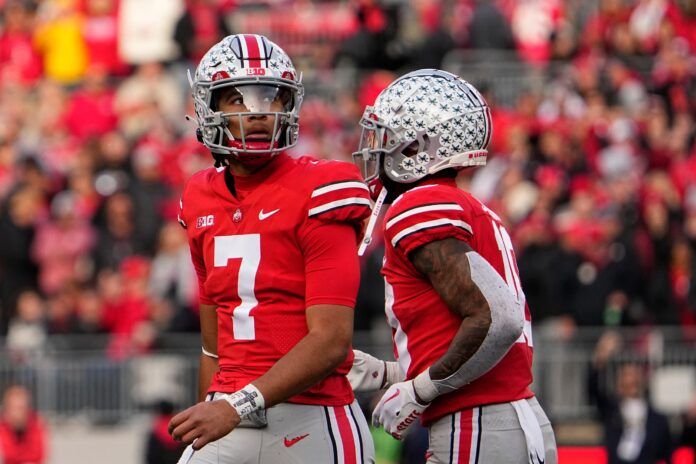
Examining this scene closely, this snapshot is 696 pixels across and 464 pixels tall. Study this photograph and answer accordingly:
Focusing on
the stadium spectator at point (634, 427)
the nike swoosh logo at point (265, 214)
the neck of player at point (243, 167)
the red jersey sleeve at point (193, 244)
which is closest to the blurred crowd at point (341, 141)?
the stadium spectator at point (634, 427)

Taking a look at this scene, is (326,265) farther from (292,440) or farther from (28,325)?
(28,325)

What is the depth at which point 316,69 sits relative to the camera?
17.5 m

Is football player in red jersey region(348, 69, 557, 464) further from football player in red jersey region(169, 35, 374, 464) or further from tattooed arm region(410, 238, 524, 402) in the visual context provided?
football player in red jersey region(169, 35, 374, 464)

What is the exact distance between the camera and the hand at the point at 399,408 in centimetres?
554

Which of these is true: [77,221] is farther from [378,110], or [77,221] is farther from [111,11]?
[378,110]

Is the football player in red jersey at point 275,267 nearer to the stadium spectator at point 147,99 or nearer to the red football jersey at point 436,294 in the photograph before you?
the red football jersey at point 436,294

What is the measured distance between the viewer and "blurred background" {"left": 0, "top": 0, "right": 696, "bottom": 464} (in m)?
13.1

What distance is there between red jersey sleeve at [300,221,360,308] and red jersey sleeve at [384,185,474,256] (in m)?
0.18

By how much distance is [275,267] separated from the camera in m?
5.52

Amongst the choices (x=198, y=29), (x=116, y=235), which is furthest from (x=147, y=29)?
(x=116, y=235)

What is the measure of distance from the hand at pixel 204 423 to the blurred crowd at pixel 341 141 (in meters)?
7.96

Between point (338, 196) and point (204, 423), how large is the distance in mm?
875

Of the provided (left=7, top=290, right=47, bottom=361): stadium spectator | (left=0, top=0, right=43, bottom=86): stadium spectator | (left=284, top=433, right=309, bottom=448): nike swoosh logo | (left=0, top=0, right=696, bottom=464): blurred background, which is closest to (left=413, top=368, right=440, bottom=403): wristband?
(left=284, top=433, right=309, bottom=448): nike swoosh logo

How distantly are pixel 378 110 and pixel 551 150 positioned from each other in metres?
9.56
